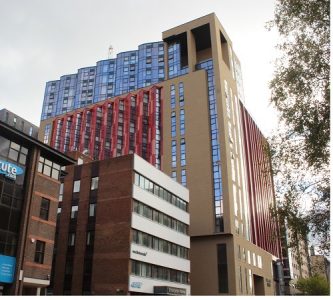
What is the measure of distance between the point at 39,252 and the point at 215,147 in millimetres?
50166

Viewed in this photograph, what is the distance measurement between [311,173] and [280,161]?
4.88 ft

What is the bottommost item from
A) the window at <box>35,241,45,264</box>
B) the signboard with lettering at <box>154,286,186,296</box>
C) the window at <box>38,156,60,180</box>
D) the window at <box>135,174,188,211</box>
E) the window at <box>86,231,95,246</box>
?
the signboard with lettering at <box>154,286,186,296</box>

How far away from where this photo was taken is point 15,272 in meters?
36.7

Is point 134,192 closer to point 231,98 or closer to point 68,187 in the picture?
point 68,187

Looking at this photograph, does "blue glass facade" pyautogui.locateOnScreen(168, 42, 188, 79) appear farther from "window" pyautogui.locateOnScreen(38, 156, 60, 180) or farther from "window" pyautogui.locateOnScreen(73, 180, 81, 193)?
"window" pyautogui.locateOnScreen(38, 156, 60, 180)

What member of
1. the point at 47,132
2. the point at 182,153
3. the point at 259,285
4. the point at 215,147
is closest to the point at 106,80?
the point at 47,132

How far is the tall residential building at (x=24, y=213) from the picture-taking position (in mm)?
36750

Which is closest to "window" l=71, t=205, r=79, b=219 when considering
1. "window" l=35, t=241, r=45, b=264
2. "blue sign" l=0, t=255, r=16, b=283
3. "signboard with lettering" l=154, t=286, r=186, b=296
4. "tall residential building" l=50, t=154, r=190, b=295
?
"tall residential building" l=50, t=154, r=190, b=295

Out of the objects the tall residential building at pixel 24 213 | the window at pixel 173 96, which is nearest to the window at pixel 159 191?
the tall residential building at pixel 24 213

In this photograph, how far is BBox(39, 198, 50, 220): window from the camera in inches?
1612

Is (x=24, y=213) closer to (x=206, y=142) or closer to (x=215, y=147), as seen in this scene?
(x=215, y=147)

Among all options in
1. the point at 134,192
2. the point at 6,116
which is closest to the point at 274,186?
the point at 134,192

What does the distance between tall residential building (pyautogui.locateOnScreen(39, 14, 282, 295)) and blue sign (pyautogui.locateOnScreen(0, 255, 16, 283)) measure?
1700 inches

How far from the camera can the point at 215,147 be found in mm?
83188
